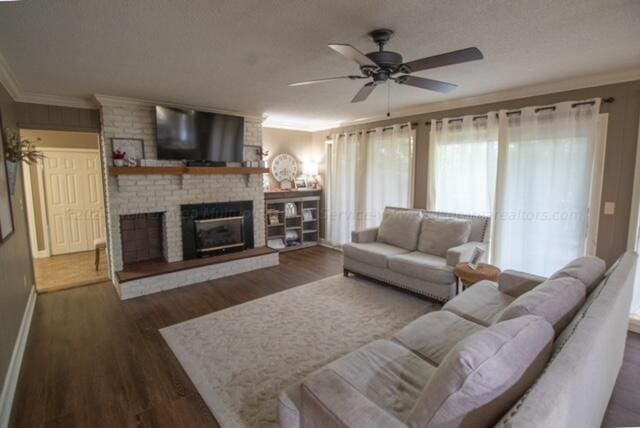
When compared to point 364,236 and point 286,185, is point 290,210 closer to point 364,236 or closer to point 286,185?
point 286,185

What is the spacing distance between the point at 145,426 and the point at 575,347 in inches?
89.5

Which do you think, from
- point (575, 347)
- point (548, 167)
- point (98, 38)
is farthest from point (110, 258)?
point (548, 167)

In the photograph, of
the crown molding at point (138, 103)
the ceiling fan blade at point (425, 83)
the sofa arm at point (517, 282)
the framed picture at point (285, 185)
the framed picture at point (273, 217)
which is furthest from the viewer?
the framed picture at point (285, 185)

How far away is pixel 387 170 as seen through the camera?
204 inches

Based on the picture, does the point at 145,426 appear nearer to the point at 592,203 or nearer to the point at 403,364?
the point at 403,364

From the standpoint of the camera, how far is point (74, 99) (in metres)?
3.96

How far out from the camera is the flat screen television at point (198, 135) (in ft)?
14.0

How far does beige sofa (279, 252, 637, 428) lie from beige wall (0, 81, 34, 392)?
2.24 meters

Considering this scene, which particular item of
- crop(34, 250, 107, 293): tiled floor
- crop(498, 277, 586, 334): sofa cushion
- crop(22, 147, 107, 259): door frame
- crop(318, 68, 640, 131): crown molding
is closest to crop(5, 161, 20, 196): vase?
crop(34, 250, 107, 293): tiled floor

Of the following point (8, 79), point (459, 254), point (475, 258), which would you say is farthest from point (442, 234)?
point (8, 79)

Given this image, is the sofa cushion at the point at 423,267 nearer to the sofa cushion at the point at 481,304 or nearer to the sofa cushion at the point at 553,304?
the sofa cushion at the point at 481,304

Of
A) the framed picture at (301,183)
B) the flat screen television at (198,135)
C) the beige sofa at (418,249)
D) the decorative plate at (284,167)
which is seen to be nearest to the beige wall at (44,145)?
the flat screen television at (198,135)

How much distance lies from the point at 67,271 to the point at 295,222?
3847 mm

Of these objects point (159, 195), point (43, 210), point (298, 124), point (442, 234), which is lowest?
point (442, 234)
